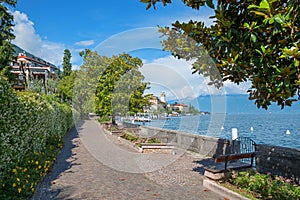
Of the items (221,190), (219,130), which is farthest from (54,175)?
(219,130)

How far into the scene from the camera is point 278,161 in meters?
6.38

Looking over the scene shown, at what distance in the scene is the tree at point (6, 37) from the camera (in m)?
24.9

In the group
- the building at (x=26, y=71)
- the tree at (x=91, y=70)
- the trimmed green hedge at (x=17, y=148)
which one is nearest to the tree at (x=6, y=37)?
the building at (x=26, y=71)

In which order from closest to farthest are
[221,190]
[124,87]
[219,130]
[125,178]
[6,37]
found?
[221,190] → [125,178] → [219,130] → [124,87] → [6,37]

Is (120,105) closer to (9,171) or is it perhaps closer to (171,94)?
(171,94)

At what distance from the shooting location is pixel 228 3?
13.6 feet

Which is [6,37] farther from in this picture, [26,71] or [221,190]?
[221,190]

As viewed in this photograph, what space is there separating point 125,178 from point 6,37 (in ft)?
86.3

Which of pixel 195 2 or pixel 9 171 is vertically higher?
pixel 195 2

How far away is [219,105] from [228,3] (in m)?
3.84

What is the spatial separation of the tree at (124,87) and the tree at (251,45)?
1300cm

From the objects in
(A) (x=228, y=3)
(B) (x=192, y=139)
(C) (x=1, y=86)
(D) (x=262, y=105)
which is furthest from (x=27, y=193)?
(B) (x=192, y=139)

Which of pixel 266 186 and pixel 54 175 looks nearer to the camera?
pixel 266 186

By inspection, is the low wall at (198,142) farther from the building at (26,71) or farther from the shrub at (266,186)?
the building at (26,71)
